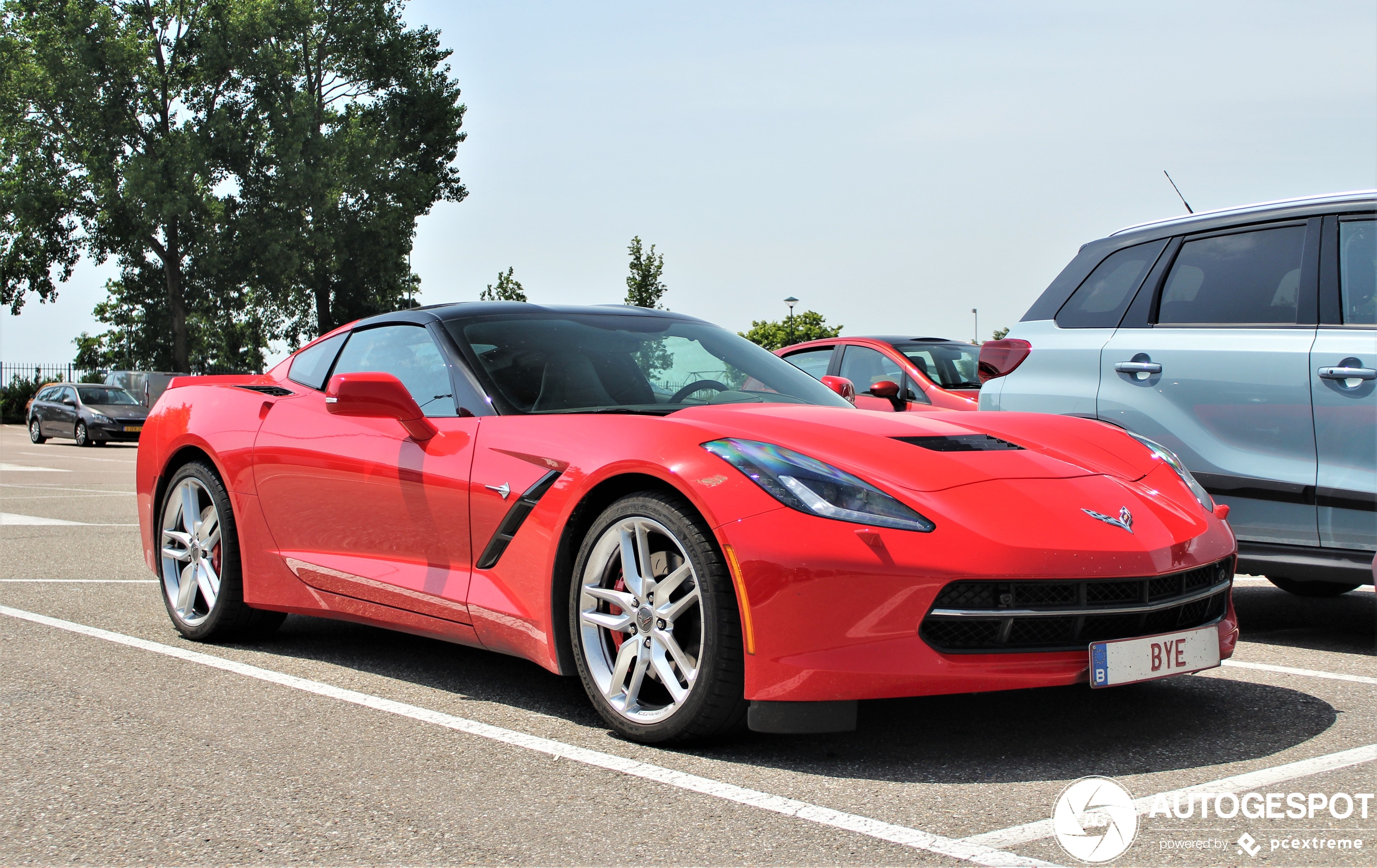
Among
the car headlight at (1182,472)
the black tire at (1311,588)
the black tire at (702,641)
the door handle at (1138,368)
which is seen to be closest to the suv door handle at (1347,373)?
the door handle at (1138,368)

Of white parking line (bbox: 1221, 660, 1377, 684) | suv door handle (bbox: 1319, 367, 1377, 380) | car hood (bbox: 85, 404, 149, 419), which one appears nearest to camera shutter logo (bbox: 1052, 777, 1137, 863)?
white parking line (bbox: 1221, 660, 1377, 684)

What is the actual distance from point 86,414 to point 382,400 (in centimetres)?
2678

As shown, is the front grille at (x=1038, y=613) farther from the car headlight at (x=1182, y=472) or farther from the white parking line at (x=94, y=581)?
the white parking line at (x=94, y=581)

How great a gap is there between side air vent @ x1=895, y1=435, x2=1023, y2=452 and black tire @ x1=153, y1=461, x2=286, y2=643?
9.55 feet

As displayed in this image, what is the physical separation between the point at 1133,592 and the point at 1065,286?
2.98 meters

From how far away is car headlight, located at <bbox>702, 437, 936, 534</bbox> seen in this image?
3197 millimetres

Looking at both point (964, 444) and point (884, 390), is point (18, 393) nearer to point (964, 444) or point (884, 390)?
point (884, 390)

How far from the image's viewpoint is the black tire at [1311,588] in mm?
6141

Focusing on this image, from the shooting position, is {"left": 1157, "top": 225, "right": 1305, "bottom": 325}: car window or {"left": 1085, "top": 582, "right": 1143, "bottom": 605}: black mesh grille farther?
{"left": 1157, "top": 225, "right": 1305, "bottom": 325}: car window

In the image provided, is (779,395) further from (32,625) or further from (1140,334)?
(32,625)

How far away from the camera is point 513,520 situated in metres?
3.86

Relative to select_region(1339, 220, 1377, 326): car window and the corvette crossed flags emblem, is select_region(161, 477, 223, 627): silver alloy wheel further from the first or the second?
select_region(1339, 220, 1377, 326): car window

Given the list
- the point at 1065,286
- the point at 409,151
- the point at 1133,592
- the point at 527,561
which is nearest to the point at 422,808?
the point at 527,561

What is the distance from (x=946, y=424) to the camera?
3.96 m
